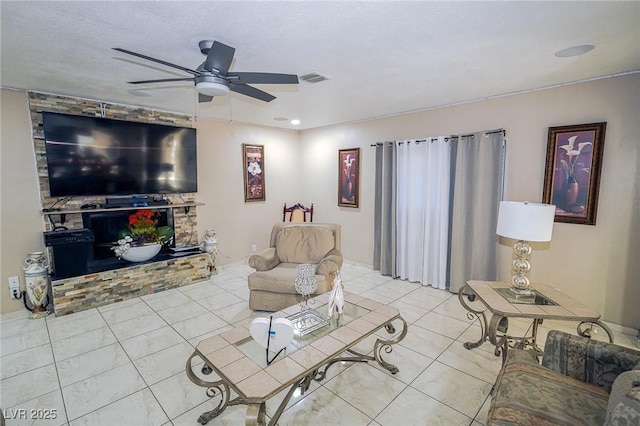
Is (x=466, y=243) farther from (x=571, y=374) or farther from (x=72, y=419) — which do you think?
(x=72, y=419)

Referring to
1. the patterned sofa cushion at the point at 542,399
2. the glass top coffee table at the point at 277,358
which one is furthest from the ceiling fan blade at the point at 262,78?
the patterned sofa cushion at the point at 542,399

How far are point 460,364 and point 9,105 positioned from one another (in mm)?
5232

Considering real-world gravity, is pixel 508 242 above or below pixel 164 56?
below

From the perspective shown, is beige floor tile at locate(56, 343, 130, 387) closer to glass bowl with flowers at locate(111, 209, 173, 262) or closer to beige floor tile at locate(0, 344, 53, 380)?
beige floor tile at locate(0, 344, 53, 380)

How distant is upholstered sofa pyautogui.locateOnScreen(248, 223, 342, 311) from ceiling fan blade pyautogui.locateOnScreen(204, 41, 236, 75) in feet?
7.32

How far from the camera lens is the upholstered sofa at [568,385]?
1.29 meters

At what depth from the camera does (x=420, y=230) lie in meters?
4.46

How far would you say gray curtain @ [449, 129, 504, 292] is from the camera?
144 inches

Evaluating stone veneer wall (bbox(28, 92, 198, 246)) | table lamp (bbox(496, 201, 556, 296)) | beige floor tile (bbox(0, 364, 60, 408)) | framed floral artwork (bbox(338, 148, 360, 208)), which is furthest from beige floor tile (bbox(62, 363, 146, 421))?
framed floral artwork (bbox(338, 148, 360, 208))

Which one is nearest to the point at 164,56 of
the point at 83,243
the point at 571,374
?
the point at 83,243

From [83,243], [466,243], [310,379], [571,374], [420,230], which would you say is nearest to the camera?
[571,374]

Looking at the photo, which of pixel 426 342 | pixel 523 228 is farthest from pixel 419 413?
pixel 523 228

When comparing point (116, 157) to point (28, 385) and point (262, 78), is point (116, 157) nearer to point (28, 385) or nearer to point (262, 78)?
point (28, 385)

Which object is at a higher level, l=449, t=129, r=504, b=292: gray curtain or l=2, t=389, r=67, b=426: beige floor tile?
l=449, t=129, r=504, b=292: gray curtain
